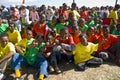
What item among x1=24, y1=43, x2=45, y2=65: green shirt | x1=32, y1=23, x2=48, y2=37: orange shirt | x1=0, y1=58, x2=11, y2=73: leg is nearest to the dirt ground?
x1=24, y1=43, x2=45, y2=65: green shirt

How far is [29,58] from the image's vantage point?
9125 millimetres

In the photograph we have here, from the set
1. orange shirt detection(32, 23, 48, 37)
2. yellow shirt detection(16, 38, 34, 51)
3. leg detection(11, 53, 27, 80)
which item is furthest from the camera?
orange shirt detection(32, 23, 48, 37)

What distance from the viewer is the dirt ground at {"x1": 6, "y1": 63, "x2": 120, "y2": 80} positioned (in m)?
8.80

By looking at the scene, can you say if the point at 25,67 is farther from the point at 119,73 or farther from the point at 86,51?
the point at 119,73

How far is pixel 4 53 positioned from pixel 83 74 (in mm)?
2594

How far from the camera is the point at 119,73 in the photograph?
8969 millimetres

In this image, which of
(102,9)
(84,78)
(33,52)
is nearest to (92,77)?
(84,78)

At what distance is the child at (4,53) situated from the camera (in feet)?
27.5

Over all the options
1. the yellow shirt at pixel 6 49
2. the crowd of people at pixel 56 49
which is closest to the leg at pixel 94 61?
the crowd of people at pixel 56 49

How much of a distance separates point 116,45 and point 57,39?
2024mm

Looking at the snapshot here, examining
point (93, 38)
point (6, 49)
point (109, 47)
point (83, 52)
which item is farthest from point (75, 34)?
point (6, 49)

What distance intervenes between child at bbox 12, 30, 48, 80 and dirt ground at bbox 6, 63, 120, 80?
309mm

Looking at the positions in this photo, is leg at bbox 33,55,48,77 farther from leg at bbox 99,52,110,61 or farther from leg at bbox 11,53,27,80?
leg at bbox 99,52,110,61

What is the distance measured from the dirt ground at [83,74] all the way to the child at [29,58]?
1.01ft
